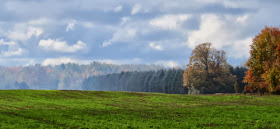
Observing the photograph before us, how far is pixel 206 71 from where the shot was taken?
105m

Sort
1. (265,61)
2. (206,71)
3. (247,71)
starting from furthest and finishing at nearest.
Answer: (206,71), (247,71), (265,61)

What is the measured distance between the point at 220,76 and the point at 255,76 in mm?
24896

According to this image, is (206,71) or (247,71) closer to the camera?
(247,71)

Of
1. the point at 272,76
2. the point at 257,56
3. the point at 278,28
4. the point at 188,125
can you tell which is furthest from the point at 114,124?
the point at 278,28

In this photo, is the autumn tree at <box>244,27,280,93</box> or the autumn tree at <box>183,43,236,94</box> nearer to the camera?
the autumn tree at <box>244,27,280,93</box>

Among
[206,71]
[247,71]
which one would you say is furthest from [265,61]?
[206,71]

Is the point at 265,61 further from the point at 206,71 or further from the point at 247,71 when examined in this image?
the point at 206,71

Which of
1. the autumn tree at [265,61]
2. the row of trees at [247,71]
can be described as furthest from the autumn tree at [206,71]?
the autumn tree at [265,61]

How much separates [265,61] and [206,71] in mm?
28839

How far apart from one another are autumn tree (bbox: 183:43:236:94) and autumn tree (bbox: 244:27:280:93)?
73.7ft

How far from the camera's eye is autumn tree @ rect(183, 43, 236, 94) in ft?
338

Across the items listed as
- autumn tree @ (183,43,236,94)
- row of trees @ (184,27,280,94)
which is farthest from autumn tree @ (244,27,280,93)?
autumn tree @ (183,43,236,94)

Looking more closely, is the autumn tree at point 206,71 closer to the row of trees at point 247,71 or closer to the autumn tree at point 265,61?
the row of trees at point 247,71

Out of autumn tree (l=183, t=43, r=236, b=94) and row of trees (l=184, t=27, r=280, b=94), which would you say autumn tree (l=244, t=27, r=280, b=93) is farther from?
autumn tree (l=183, t=43, r=236, b=94)
